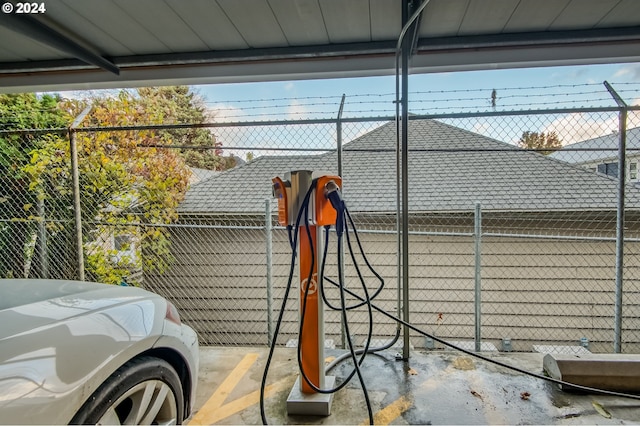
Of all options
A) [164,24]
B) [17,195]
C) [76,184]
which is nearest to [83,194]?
[17,195]

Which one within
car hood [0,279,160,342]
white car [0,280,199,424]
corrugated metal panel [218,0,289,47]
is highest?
corrugated metal panel [218,0,289,47]

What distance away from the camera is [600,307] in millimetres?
4664

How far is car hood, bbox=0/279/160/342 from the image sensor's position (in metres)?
1.14

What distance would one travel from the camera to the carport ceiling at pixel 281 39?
→ 209 centimetres

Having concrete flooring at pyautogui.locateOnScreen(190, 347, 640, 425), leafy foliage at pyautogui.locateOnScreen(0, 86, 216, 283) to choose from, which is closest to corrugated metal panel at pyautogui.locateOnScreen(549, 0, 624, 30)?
concrete flooring at pyautogui.locateOnScreen(190, 347, 640, 425)

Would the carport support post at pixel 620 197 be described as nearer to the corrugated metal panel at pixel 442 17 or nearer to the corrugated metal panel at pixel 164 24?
the corrugated metal panel at pixel 442 17

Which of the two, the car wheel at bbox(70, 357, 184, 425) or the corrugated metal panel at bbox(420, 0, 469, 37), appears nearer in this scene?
the car wheel at bbox(70, 357, 184, 425)

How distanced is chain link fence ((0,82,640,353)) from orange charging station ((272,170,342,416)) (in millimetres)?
2077

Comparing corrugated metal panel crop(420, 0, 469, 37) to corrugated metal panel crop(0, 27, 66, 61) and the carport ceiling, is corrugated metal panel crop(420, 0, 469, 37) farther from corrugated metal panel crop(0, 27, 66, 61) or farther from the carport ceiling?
corrugated metal panel crop(0, 27, 66, 61)

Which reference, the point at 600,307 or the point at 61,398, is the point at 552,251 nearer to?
the point at 600,307

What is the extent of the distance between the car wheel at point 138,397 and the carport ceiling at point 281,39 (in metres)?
2.08

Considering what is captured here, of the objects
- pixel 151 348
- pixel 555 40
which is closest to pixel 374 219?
pixel 555 40

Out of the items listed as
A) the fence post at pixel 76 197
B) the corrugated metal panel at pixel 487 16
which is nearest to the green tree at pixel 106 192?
the fence post at pixel 76 197

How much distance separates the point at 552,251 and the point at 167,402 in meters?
5.25
